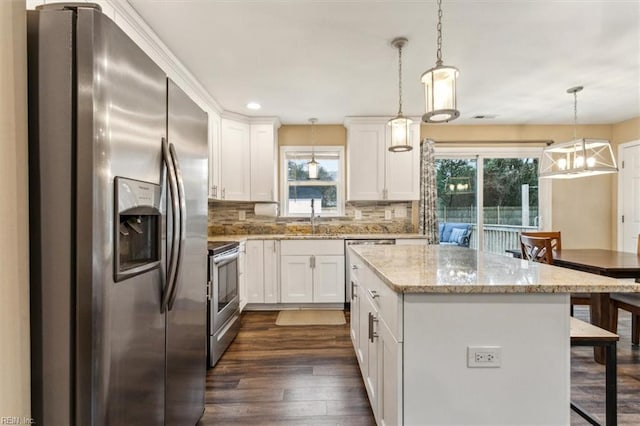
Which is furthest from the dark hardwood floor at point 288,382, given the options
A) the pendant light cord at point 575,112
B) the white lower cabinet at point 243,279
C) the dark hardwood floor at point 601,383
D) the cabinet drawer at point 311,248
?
the pendant light cord at point 575,112

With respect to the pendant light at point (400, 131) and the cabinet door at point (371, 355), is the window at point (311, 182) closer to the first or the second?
the pendant light at point (400, 131)

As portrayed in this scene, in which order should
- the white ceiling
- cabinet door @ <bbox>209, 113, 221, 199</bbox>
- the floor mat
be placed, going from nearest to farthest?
the white ceiling < the floor mat < cabinet door @ <bbox>209, 113, 221, 199</bbox>

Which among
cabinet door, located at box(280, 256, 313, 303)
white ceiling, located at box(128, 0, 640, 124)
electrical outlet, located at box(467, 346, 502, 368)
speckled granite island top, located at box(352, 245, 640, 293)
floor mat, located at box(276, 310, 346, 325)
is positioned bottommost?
floor mat, located at box(276, 310, 346, 325)

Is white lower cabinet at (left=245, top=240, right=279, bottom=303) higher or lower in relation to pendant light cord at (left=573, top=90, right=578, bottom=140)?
lower

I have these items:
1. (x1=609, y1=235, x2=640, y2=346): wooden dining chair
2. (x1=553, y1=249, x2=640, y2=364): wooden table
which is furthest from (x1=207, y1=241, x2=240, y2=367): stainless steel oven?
(x1=609, y1=235, x2=640, y2=346): wooden dining chair

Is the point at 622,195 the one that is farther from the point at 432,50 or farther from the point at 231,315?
the point at 231,315

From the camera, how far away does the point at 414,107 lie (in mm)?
3807

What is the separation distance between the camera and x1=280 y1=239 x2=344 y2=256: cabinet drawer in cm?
385

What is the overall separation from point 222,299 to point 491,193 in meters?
4.09

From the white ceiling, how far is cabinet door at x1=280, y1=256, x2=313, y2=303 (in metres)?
1.92

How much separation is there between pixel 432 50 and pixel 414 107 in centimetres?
139

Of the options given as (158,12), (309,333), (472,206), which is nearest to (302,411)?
(309,333)

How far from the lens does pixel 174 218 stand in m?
1.28

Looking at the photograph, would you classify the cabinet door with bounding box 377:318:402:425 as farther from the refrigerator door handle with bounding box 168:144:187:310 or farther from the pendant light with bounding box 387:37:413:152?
the pendant light with bounding box 387:37:413:152
